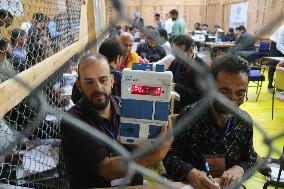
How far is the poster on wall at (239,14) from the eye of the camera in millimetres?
8797

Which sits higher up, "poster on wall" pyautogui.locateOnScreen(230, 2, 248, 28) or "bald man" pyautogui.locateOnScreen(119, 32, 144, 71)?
"poster on wall" pyautogui.locateOnScreen(230, 2, 248, 28)

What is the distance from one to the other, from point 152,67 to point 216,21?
37.0ft

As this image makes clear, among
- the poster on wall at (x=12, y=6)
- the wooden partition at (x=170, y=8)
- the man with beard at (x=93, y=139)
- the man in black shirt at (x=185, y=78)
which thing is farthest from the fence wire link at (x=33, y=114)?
the wooden partition at (x=170, y=8)

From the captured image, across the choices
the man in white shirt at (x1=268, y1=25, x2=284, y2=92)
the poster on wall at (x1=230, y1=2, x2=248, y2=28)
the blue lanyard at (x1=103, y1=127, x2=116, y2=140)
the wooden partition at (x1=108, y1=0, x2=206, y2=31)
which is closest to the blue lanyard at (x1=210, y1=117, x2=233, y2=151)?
the blue lanyard at (x1=103, y1=127, x2=116, y2=140)

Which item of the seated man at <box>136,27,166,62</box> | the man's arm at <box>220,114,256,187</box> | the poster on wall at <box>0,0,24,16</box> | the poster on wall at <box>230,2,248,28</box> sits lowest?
the man's arm at <box>220,114,256,187</box>

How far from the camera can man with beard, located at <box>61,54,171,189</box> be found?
1.17 metres

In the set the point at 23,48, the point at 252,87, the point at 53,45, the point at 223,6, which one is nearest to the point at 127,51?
the point at 53,45

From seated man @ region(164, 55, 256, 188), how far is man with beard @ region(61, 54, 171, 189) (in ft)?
0.71

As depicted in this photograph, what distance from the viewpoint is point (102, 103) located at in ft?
4.58

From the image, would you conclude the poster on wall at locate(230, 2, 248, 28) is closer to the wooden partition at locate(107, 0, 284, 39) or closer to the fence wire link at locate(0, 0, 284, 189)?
the wooden partition at locate(107, 0, 284, 39)

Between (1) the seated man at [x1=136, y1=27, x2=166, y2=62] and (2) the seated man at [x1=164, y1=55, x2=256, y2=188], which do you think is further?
(1) the seated man at [x1=136, y1=27, x2=166, y2=62]

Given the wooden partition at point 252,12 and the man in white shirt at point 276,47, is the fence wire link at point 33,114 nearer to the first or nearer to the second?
the wooden partition at point 252,12

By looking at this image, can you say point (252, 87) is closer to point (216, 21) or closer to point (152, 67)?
point (152, 67)

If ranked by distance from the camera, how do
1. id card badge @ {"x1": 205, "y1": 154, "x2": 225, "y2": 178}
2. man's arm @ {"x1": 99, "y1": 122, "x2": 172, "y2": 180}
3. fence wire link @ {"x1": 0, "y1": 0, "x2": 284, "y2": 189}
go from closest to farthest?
man's arm @ {"x1": 99, "y1": 122, "x2": 172, "y2": 180}, id card badge @ {"x1": 205, "y1": 154, "x2": 225, "y2": 178}, fence wire link @ {"x1": 0, "y1": 0, "x2": 284, "y2": 189}
